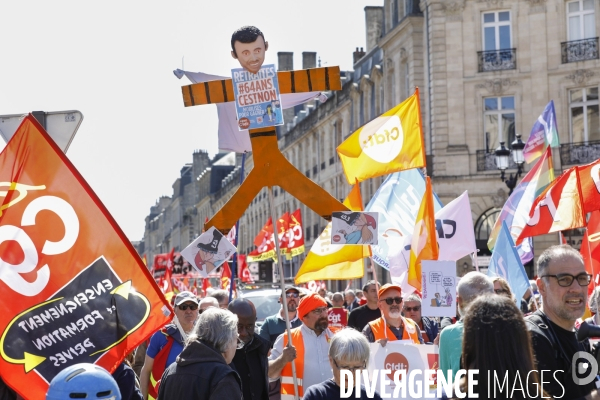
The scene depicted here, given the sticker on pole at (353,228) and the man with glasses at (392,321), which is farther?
the man with glasses at (392,321)

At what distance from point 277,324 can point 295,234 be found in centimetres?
1577

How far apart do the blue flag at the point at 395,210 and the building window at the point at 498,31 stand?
19.1m

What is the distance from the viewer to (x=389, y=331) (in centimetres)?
860

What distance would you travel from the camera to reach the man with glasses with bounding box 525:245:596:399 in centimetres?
423

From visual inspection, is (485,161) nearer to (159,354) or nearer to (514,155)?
(514,155)

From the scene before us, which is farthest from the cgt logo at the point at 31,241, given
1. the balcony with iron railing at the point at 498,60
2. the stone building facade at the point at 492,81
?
the balcony with iron railing at the point at 498,60

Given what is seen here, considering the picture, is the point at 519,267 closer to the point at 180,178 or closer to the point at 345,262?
the point at 345,262

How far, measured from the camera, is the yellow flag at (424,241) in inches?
407

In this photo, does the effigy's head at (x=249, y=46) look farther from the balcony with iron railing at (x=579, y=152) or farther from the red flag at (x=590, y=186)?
the balcony with iron railing at (x=579, y=152)

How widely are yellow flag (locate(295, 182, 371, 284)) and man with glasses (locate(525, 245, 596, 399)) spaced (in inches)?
290

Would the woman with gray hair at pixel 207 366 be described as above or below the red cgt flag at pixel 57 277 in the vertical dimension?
below

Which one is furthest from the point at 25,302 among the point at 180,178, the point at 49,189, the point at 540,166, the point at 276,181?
the point at 180,178

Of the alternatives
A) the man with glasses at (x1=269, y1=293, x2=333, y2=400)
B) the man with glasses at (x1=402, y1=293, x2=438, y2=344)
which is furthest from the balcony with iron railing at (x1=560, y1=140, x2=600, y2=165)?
the man with glasses at (x1=269, y1=293, x2=333, y2=400)

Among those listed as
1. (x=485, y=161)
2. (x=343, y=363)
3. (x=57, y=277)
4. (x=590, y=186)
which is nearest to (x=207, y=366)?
(x=343, y=363)
